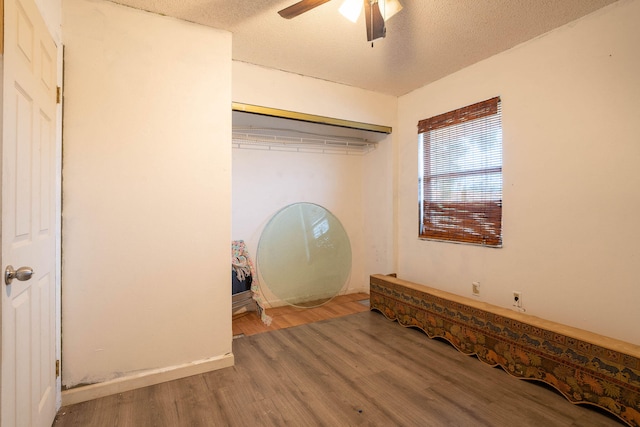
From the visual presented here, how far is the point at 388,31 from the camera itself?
2.27 metres

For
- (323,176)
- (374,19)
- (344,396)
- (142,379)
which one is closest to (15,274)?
(142,379)

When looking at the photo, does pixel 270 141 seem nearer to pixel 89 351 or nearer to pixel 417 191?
pixel 417 191

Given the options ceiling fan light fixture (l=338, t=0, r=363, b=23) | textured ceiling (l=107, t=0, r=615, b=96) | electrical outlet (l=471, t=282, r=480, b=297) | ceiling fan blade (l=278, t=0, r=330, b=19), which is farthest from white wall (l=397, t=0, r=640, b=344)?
ceiling fan blade (l=278, t=0, r=330, b=19)

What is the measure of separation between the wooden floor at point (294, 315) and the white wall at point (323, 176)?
0.93 ft

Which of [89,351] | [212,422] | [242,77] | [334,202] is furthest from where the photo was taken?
[334,202]

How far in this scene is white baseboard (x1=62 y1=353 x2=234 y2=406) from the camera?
1837mm

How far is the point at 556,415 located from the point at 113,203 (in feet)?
9.47

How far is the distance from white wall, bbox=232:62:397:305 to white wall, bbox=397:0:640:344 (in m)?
1.10

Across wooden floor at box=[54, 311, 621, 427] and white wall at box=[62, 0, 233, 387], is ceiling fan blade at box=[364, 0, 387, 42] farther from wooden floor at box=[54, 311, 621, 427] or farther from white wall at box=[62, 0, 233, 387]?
wooden floor at box=[54, 311, 621, 427]

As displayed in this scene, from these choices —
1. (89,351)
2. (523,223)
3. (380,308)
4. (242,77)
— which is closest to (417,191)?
(523,223)

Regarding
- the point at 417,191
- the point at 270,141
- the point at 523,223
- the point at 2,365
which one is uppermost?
the point at 270,141

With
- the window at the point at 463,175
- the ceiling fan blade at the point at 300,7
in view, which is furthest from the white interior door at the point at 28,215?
the window at the point at 463,175

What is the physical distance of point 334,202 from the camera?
13.5 ft

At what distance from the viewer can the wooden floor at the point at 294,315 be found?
2988 millimetres
